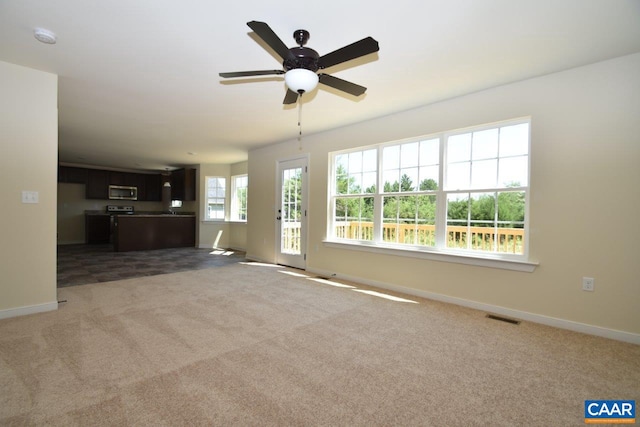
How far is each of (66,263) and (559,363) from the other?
24.2 feet

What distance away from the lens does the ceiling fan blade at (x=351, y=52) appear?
1682mm

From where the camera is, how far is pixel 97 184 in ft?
28.5

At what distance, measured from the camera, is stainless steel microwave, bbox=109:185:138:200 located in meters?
9.00

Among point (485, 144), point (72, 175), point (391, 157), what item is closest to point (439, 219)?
point (485, 144)

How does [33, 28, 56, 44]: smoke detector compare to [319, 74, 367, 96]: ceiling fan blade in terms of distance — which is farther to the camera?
[33, 28, 56, 44]: smoke detector

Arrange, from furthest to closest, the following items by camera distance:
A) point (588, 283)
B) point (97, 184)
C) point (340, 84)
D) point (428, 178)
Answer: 1. point (97, 184)
2. point (428, 178)
3. point (588, 283)
4. point (340, 84)

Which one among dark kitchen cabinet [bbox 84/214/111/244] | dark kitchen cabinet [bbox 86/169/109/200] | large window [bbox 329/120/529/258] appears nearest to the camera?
large window [bbox 329/120/529/258]

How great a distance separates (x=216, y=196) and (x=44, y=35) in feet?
20.2

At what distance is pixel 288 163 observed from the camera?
5543mm

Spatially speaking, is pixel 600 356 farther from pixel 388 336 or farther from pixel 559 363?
pixel 388 336

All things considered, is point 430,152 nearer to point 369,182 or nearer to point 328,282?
point 369,182

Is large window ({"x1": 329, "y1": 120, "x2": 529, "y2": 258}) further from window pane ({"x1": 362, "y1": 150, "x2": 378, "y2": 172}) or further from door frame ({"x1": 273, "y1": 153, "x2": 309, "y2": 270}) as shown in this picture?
door frame ({"x1": 273, "y1": 153, "x2": 309, "y2": 270})

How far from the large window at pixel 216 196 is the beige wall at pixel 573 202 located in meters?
6.29

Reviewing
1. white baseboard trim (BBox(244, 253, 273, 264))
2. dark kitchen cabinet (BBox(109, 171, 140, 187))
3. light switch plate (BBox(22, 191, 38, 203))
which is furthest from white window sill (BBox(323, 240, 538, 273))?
dark kitchen cabinet (BBox(109, 171, 140, 187))
